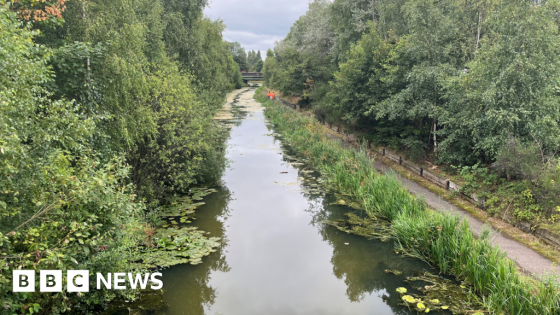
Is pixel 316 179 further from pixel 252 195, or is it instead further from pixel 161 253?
pixel 161 253

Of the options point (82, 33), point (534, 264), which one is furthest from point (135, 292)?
point (534, 264)

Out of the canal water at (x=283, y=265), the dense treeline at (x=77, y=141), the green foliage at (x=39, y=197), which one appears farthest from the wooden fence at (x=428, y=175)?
the green foliage at (x=39, y=197)

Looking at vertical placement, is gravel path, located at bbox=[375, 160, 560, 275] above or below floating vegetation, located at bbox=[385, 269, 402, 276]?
above

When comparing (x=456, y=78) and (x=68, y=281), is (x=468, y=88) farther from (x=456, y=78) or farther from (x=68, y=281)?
(x=68, y=281)

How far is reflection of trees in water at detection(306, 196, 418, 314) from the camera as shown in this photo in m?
7.52

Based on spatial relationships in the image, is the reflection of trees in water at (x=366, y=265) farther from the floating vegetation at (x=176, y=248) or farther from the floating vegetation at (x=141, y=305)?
the floating vegetation at (x=141, y=305)

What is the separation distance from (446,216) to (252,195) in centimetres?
744

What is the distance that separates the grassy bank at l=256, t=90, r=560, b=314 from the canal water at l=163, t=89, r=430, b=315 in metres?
0.61

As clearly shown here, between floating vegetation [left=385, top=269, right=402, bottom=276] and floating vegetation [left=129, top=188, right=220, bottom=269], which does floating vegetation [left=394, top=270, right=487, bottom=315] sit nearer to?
floating vegetation [left=385, top=269, right=402, bottom=276]

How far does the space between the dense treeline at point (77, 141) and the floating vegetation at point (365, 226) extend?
544 cm

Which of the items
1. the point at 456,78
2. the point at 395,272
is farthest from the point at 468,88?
the point at 395,272

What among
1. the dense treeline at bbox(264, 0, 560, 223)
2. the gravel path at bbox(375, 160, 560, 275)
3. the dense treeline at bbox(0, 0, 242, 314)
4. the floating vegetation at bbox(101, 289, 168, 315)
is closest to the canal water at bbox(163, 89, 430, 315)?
the floating vegetation at bbox(101, 289, 168, 315)

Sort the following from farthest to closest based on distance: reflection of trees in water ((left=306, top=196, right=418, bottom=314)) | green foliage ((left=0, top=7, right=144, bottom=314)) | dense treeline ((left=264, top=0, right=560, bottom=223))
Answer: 1. dense treeline ((left=264, top=0, right=560, bottom=223))
2. reflection of trees in water ((left=306, top=196, right=418, bottom=314))
3. green foliage ((left=0, top=7, right=144, bottom=314))

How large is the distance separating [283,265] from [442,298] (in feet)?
12.2
